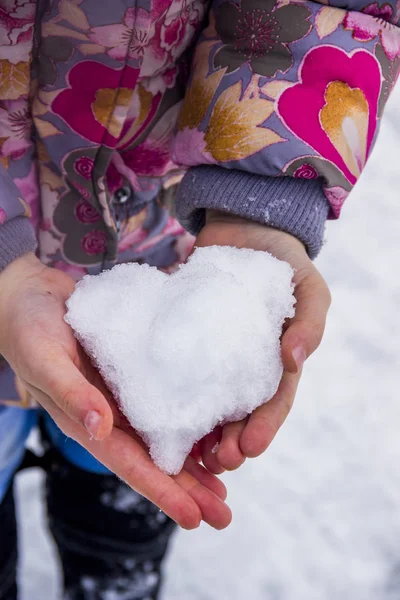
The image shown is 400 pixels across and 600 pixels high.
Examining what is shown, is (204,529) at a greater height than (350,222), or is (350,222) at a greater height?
(350,222)

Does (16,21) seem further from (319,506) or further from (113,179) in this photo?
(319,506)

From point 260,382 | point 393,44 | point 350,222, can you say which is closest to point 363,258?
point 350,222

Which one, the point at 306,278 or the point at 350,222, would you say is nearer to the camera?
the point at 306,278

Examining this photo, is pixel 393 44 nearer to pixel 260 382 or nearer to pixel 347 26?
pixel 347 26

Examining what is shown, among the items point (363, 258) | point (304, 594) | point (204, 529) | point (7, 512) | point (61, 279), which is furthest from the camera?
point (363, 258)

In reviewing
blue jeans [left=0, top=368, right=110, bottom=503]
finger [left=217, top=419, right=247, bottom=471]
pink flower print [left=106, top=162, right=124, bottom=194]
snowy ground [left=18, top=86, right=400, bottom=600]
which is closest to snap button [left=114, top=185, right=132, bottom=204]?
pink flower print [left=106, top=162, right=124, bottom=194]

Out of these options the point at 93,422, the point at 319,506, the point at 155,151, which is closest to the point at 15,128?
the point at 155,151

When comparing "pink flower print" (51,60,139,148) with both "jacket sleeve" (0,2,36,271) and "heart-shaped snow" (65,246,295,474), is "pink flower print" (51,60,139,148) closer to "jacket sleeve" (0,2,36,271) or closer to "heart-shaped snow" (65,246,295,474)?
"jacket sleeve" (0,2,36,271)
